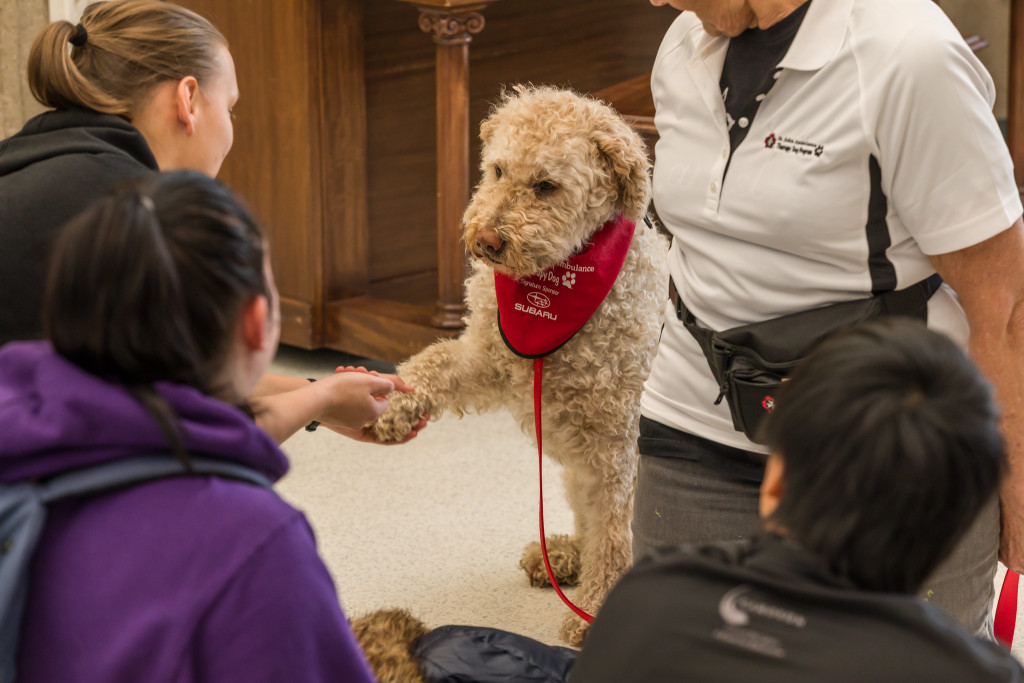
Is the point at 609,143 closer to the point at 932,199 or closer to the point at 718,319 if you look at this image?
the point at 718,319

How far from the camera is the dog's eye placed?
77.5 inches

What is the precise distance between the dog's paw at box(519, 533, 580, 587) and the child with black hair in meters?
1.51

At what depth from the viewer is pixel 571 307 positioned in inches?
78.8

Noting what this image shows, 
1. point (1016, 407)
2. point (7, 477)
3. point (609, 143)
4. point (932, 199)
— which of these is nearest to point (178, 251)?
point (7, 477)

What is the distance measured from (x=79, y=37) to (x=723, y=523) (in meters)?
1.15

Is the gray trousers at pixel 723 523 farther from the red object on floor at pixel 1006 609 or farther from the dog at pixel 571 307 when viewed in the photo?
the dog at pixel 571 307

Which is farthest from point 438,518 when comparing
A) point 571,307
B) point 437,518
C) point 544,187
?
point 544,187

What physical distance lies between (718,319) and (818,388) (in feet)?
2.25

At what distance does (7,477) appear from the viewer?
2.82 ft

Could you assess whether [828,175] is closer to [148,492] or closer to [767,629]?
[767,629]

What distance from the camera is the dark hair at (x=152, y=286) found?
0.87 meters

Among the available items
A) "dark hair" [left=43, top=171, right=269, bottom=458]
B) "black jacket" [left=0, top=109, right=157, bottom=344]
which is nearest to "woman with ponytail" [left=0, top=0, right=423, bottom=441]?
"black jacket" [left=0, top=109, right=157, bottom=344]

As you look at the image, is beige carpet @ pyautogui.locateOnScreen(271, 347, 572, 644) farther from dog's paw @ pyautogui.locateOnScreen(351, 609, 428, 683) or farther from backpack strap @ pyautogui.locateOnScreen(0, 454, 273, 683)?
backpack strap @ pyautogui.locateOnScreen(0, 454, 273, 683)

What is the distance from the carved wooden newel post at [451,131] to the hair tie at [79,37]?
151 centimetres
